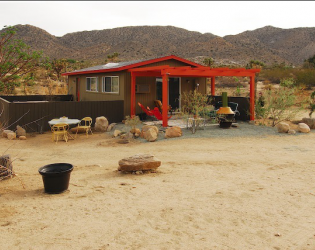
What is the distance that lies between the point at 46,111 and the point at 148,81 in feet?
16.1

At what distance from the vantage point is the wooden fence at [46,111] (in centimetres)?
1122

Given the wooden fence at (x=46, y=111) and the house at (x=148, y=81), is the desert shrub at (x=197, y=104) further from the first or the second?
the wooden fence at (x=46, y=111)

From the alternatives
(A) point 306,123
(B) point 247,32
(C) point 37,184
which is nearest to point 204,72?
(A) point 306,123

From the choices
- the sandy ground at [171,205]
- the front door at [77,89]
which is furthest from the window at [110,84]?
the sandy ground at [171,205]

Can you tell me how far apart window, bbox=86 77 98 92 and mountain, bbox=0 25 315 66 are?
132 ft

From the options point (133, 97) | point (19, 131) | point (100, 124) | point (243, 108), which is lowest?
point (19, 131)

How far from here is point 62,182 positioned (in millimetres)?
4887

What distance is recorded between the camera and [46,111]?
38.9 ft

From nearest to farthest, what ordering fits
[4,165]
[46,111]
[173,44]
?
[4,165], [46,111], [173,44]

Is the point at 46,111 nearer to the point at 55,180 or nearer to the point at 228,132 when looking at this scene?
the point at 228,132

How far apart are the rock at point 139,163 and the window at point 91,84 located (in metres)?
10.8

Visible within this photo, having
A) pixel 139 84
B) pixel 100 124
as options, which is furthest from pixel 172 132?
pixel 139 84

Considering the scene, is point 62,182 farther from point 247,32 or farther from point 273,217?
point 247,32

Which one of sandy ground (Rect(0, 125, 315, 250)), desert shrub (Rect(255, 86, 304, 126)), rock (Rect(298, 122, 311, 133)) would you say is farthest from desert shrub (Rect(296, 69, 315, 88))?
Answer: sandy ground (Rect(0, 125, 315, 250))
